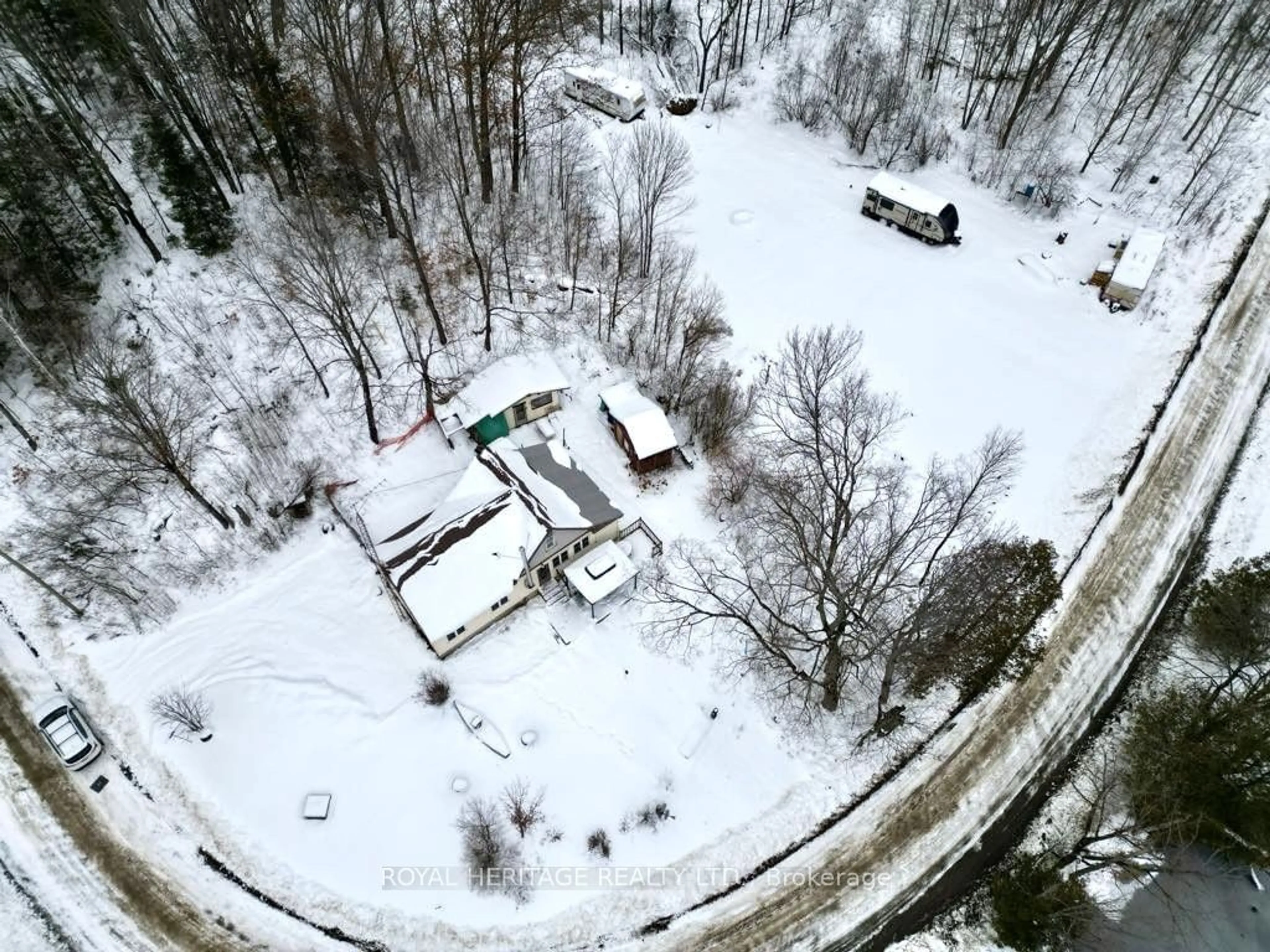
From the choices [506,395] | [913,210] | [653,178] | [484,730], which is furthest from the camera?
[913,210]

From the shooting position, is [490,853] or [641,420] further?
[641,420]

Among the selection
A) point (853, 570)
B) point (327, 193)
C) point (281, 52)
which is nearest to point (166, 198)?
point (327, 193)

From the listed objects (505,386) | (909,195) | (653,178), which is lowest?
(505,386)

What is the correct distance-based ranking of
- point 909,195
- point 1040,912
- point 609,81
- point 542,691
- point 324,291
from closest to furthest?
point 1040,912 → point 542,691 → point 324,291 → point 909,195 → point 609,81

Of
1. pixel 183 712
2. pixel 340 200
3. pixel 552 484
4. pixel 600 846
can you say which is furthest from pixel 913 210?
pixel 183 712

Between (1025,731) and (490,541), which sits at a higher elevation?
(490,541)

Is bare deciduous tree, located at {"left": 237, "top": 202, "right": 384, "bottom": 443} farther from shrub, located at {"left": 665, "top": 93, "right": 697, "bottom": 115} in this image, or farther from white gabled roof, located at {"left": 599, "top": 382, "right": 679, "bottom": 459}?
shrub, located at {"left": 665, "top": 93, "right": 697, "bottom": 115}

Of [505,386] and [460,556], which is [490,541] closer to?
[460,556]
